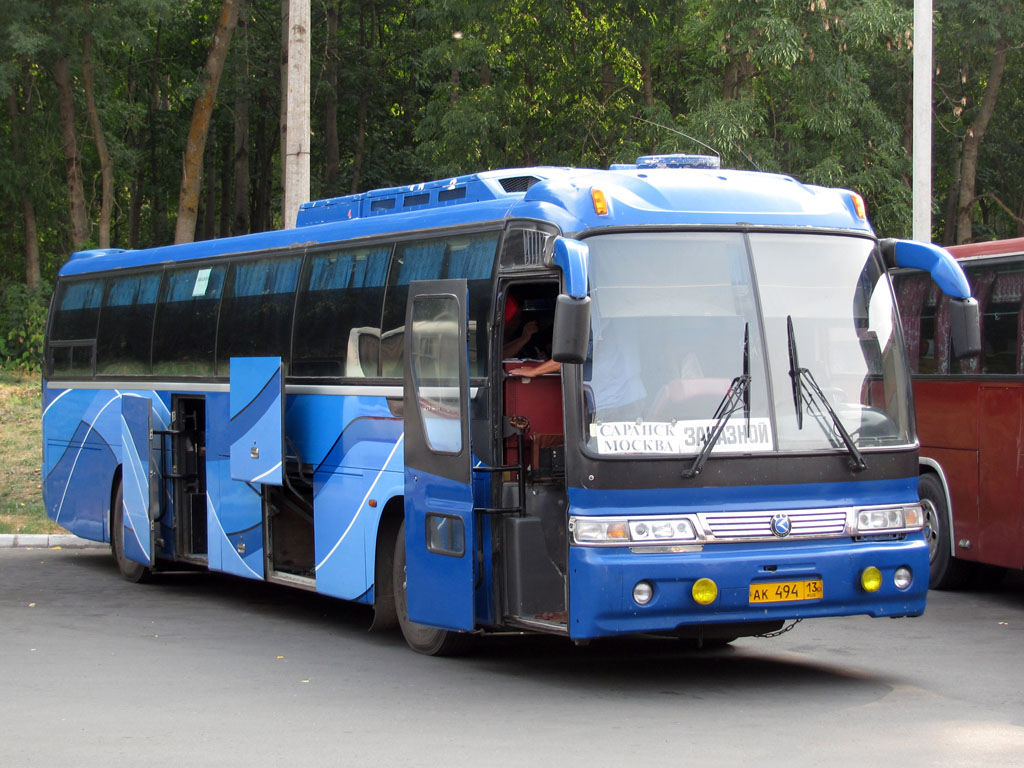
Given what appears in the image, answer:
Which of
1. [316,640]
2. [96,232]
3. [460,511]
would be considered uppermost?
[96,232]

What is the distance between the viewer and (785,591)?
8391 millimetres

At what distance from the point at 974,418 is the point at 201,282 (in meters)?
6.93

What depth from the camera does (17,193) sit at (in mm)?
40625

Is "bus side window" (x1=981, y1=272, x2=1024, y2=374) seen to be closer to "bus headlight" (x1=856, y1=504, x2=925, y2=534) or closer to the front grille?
"bus headlight" (x1=856, y1=504, x2=925, y2=534)

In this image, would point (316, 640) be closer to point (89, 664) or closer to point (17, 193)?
point (89, 664)

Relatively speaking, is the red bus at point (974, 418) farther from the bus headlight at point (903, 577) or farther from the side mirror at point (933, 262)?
the bus headlight at point (903, 577)

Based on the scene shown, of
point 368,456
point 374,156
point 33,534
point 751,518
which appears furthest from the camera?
point 374,156

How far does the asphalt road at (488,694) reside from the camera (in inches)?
283

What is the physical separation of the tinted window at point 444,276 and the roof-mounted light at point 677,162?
53.7 inches

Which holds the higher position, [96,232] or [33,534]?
[96,232]

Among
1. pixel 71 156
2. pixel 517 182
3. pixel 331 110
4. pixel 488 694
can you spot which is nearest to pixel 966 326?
pixel 517 182

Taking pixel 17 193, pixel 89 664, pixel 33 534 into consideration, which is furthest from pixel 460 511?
pixel 17 193

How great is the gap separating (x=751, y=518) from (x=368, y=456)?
3.30 meters

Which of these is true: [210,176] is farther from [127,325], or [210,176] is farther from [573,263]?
[573,263]
